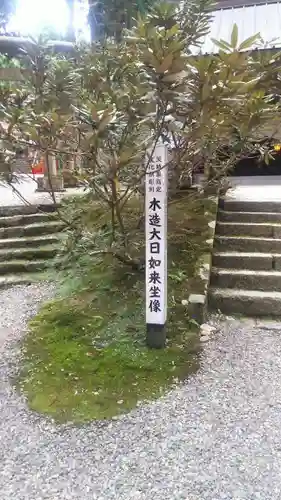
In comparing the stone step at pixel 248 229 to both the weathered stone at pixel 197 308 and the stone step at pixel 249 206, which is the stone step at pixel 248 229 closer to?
the stone step at pixel 249 206

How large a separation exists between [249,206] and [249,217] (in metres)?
0.19

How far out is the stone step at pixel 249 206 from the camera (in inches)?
183

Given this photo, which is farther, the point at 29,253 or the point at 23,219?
the point at 23,219

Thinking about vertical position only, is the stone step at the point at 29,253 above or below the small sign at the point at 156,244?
below

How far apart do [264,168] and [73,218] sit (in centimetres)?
571

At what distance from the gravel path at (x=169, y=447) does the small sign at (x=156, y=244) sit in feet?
1.45

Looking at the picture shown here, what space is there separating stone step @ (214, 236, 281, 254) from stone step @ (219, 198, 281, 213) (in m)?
0.52

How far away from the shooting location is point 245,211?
472cm

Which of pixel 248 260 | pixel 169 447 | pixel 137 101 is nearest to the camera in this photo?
pixel 169 447

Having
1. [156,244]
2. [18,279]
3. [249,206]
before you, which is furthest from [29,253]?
[249,206]

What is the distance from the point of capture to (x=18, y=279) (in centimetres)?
451

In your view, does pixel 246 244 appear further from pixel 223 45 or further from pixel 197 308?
pixel 223 45

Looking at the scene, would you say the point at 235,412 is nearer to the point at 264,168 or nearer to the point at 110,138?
the point at 110,138

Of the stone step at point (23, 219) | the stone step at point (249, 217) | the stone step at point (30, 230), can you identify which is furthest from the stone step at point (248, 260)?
the stone step at point (23, 219)
